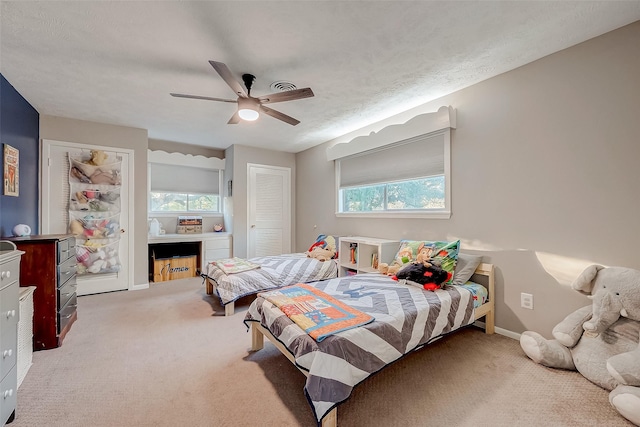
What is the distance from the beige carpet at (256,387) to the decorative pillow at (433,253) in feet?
2.30

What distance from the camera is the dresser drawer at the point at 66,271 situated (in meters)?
2.40

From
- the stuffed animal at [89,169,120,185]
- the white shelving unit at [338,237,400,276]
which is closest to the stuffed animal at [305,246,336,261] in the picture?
the white shelving unit at [338,237,400,276]

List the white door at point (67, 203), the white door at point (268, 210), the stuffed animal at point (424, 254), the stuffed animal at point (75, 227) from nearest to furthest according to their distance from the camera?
the stuffed animal at point (424, 254)
the white door at point (67, 203)
the stuffed animal at point (75, 227)
the white door at point (268, 210)

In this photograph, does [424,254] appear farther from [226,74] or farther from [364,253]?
[226,74]

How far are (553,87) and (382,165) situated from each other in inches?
76.0

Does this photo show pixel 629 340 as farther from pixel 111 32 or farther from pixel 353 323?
pixel 111 32

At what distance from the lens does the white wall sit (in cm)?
194

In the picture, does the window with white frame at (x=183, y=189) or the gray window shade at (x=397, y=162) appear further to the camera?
the window with white frame at (x=183, y=189)

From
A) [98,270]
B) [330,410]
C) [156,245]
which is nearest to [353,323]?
[330,410]

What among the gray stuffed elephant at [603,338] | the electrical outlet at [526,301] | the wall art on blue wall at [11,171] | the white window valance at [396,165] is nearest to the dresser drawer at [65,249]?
the wall art on blue wall at [11,171]

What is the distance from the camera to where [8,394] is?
1.43m

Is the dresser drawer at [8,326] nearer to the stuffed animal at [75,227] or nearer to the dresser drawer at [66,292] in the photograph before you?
the dresser drawer at [66,292]

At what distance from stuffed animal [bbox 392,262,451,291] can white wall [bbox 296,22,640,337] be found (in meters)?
0.60

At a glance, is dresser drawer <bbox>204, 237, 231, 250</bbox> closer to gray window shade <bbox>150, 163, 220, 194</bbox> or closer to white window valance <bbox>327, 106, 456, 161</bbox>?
gray window shade <bbox>150, 163, 220, 194</bbox>
